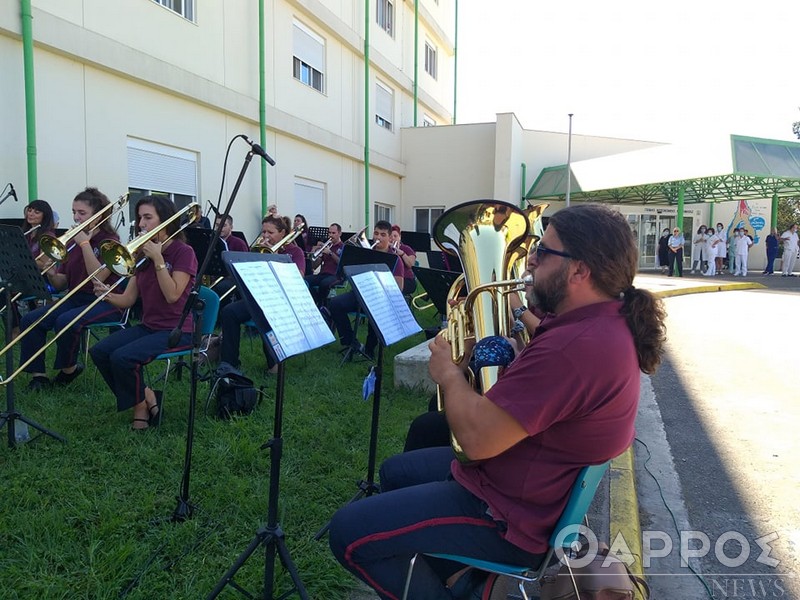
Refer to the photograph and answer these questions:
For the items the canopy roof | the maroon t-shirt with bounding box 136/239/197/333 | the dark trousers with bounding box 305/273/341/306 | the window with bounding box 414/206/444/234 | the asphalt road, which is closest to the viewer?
the asphalt road

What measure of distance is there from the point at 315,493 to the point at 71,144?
6.59m

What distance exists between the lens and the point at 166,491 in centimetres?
303

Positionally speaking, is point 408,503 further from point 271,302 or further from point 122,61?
point 122,61

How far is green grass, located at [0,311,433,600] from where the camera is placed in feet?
7.70

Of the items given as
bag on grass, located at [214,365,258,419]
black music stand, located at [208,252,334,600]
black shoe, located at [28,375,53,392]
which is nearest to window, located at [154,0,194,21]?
black shoe, located at [28,375,53,392]

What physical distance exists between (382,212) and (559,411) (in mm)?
16686

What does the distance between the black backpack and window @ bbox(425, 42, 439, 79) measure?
739 inches

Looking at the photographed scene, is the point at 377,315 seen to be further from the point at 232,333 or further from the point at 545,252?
the point at 232,333

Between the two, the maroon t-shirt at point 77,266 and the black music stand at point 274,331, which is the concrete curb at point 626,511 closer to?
the black music stand at point 274,331

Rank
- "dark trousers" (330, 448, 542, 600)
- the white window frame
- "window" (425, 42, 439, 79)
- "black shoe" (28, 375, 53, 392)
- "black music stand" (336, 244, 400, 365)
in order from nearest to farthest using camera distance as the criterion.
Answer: "dark trousers" (330, 448, 542, 600) < "black shoe" (28, 375, 53, 392) < "black music stand" (336, 244, 400, 365) < the white window frame < "window" (425, 42, 439, 79)

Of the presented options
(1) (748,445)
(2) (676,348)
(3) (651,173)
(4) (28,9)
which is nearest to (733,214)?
(3) (651,173)

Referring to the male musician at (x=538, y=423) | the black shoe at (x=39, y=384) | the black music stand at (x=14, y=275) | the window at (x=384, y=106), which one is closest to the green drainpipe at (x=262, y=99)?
the window at (x=384, y=106)

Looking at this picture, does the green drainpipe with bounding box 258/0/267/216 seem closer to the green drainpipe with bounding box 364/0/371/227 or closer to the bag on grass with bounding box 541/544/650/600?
the green drainpipe with bounding box 364/0/371/227

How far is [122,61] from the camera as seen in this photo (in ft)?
26.5
